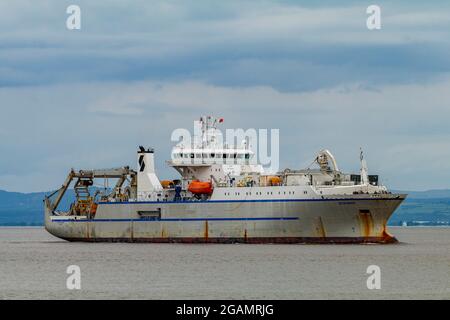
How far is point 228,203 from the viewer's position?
81188 millimetres

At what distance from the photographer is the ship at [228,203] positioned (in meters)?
78.2

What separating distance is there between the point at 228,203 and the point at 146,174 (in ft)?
29.4

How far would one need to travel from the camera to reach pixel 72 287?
5678cm

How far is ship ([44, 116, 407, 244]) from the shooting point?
78.2 metres

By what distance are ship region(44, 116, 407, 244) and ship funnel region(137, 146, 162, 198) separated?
7cm

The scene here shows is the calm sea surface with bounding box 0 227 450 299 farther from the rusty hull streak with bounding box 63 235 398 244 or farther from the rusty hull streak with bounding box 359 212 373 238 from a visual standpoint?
the rusty hull streak with bounding box 359 212 373 238

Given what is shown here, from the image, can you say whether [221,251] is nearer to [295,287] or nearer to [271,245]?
[271,245]

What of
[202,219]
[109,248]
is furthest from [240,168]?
[109,248]

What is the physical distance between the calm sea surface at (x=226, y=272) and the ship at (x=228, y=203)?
1.10 metres
